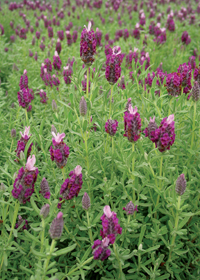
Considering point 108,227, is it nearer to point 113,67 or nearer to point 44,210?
point 44,210

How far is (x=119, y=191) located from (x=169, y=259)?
601 millimetres

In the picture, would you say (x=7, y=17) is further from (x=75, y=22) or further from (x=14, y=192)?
(x=14, y=192)

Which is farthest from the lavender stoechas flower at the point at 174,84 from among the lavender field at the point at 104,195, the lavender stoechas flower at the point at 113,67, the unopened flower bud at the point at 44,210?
the unopened flower bud at the point at 44,210

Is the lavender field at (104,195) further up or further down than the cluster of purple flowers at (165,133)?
further down

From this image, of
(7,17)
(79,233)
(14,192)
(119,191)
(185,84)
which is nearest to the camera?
(14,192)

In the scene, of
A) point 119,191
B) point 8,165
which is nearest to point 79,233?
point 119,191

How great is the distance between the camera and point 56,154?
1539 mm

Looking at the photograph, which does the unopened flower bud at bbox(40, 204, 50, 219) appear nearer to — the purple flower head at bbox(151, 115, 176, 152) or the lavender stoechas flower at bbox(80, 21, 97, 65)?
the purple flower head at bbox(151, 115, 176, 152)

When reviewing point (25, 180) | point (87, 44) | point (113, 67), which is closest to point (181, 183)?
point (25, 180)

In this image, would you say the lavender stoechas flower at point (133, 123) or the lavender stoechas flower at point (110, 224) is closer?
the lavender stoechas flower at point (110, 224)

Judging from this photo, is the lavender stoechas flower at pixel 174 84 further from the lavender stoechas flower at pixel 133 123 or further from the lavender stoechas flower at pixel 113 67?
the lavender stoechas flower at pixel 133 123

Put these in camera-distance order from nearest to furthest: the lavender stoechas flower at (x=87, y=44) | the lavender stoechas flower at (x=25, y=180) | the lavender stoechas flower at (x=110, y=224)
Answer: the lavender stoechas flower at (x=110, y=224) < the lavender stoechas flower at (x=25, y=180) < the lavender stoechas flower at (x=87, y=44)

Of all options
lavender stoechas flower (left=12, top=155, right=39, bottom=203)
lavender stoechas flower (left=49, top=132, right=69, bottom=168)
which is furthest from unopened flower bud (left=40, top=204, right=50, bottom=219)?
lavender stoechas flower (left=49, top=132, right=69, bottom=168)

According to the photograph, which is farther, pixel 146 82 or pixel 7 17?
pixel 7 17
